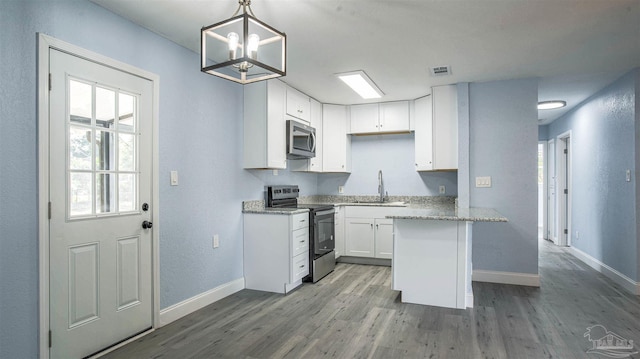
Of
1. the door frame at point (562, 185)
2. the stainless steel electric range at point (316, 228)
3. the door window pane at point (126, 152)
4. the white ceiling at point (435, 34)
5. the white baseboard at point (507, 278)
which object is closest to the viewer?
the white ceiling at point (435, 34)

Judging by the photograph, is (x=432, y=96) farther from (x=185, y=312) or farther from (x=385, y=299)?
(x=185, y=312)

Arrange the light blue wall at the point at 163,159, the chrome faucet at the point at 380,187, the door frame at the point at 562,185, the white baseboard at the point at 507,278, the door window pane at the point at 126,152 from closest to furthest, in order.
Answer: the light blue wall at the point at 163,159
the door window pane at the point at 126,152
the white baseboard at the point at 507,278
the chrome faucet at the point at 380,187
the door frame at the point at 562,185

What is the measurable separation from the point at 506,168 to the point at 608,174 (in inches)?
53.7

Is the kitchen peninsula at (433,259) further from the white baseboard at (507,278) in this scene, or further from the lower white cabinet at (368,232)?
the lower white cabinet at (368,232)

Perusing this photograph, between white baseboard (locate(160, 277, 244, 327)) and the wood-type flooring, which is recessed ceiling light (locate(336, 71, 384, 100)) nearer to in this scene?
the wood-type flooring

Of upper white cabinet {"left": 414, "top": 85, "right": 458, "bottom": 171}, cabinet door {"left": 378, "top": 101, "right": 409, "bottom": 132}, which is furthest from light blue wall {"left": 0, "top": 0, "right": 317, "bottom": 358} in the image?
upper white cabinet {"left": 414, "top": 85, "right": 458, "bottom": 171}

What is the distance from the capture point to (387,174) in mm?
5570

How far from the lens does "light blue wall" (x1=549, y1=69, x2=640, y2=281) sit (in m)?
3.81

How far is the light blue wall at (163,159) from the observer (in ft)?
6.38

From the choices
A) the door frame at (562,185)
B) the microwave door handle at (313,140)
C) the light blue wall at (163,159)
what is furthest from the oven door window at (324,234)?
the door frame at (562,185)

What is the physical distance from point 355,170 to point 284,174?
141cm

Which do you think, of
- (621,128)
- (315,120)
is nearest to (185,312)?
(315,120)

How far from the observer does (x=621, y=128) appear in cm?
405

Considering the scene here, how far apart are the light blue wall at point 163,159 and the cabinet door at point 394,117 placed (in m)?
1.63
